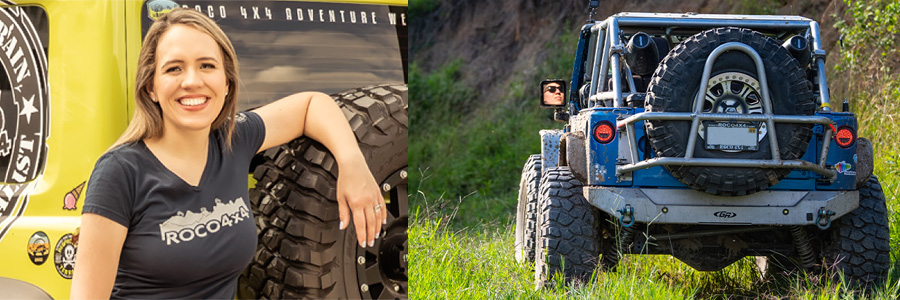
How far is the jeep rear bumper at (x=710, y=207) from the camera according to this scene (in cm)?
530

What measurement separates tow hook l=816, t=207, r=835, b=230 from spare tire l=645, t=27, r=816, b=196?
380mm

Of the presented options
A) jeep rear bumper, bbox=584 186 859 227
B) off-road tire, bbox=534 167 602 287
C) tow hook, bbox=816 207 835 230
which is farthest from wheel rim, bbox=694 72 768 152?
off-road tire, bbox=534 167 602 287

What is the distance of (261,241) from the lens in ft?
10.4

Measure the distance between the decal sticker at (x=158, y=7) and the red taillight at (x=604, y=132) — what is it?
2938 millimetres

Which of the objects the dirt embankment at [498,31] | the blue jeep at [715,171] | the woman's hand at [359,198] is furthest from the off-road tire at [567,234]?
the dirt embankment at [498,31]

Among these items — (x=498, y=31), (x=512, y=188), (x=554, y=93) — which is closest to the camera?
(x=554, y=93)

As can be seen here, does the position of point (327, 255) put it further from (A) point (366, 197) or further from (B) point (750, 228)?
(B) point (750, 228)

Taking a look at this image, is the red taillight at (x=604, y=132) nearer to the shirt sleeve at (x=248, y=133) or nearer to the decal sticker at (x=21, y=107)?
the shirt sleeve at (x=248, y=133)

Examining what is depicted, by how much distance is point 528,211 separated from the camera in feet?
19.7

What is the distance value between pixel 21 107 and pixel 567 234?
306 centimetres

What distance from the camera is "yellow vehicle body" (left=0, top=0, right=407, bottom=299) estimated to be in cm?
294

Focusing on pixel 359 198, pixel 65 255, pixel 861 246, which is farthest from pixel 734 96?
pixel 65 255

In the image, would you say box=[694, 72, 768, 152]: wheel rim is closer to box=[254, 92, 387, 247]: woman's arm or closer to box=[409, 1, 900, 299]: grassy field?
box=[409, 1, 900, 299]: grassy field

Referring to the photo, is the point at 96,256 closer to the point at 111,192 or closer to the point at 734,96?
the point at 111,192
